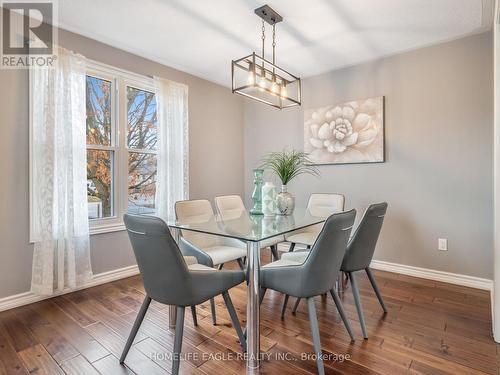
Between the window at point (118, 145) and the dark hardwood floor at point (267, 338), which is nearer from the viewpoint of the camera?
the dark hardwood floor at point (267, 338)

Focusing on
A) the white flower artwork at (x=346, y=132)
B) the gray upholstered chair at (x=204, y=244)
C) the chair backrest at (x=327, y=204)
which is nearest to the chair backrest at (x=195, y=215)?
the gray upholstered chair at (x=204, y=244)

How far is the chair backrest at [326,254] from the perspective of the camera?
60.7 inches

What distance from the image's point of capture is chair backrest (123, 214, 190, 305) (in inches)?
54.9

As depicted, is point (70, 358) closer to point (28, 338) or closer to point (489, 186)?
point (28, 338)

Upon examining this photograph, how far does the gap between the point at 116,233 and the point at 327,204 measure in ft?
7.57

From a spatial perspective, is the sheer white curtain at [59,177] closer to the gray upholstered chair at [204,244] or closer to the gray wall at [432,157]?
the gray upholstered chair at [204,244]

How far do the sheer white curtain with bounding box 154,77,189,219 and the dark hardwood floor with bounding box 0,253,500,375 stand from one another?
1.21 meters

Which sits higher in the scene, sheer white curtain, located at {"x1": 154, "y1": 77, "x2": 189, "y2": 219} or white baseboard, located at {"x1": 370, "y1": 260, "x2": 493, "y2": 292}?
sheer white curtain, located at {"x1": 154, "y1": 77, "x2": 189, "y2": 219}

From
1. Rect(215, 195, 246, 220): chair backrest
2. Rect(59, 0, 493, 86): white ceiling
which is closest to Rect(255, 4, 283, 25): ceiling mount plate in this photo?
Rect(59, 0, 493, 86): white ceiling

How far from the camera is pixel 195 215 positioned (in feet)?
8.48

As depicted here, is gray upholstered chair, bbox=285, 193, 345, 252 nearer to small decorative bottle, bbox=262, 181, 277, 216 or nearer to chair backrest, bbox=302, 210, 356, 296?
small decorative bottle, bbox=262, 181, 277, 216

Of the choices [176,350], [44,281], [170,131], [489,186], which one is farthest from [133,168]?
[489,186]

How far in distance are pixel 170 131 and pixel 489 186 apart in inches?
134

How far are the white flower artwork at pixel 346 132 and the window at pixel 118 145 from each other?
6.70 feet
